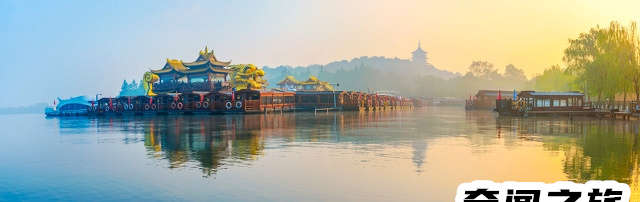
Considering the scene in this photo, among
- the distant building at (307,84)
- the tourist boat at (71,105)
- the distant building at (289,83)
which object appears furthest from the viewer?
the distant building at (289,83)

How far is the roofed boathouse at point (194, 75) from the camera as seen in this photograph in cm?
8994

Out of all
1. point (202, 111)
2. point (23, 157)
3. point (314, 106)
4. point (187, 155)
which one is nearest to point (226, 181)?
point (187, 155)

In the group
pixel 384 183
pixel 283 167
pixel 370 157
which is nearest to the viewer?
pixel 384 183

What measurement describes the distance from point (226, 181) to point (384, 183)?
4.53 m

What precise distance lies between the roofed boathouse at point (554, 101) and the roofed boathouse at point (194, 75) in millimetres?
52111

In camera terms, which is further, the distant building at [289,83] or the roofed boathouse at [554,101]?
the distant building at [289,83]

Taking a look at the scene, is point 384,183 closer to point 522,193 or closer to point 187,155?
point 522,193

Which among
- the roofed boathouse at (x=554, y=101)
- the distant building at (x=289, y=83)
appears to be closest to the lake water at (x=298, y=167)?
the roofed boathouse at (x=554, y=101)

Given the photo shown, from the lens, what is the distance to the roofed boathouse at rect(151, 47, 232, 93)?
89.9 meters

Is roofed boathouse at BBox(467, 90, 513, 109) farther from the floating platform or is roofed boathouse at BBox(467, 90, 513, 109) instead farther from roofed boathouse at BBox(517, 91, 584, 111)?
roofed boathouse at BBox(517, 91, 584, 111)

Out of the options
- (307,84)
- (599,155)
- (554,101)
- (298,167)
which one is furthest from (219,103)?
(599,155)

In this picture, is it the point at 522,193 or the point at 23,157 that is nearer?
the point at 522,193

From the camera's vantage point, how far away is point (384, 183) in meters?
14.3

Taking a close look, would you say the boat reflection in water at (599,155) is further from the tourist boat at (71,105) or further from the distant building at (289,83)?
the distant building at (289,83)
